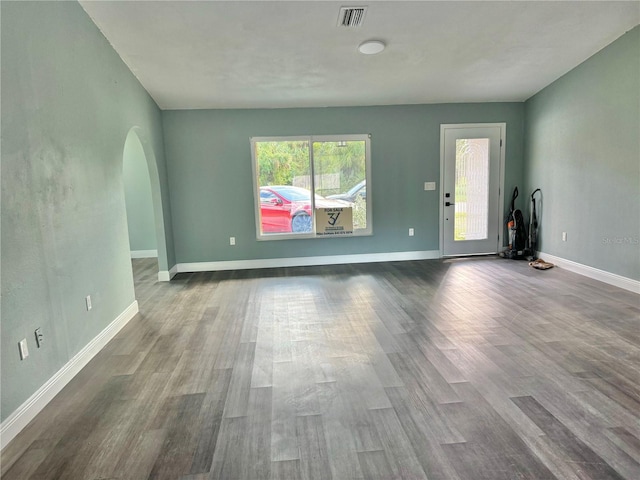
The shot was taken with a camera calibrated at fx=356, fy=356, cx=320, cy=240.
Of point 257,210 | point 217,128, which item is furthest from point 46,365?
point 217,128

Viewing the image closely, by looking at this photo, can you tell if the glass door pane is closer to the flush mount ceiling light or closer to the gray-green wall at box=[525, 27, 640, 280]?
the gray-green wall at box=[525, 27, 640, 280]

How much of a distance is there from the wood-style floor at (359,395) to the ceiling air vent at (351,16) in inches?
108

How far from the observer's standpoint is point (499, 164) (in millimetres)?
5727

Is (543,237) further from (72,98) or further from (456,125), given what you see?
(72,98)

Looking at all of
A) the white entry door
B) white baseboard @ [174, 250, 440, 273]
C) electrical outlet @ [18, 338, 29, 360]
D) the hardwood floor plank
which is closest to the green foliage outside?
white baseboard @ [174, 250, 440, 273]

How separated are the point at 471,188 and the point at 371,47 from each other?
3.00 m

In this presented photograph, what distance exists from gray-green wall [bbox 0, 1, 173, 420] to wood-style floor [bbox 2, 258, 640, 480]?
0.35 meters

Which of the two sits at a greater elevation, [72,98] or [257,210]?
[72,98]

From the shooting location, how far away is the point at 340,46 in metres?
3.74

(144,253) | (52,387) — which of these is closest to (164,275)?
(144,253)

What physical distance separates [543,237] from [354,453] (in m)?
5.06

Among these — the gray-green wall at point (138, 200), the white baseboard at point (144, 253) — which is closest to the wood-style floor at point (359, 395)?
the white baseboard at point (144, 253)

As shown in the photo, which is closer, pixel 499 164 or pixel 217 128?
pixel 217 128

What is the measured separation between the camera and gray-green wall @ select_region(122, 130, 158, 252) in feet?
22.4
